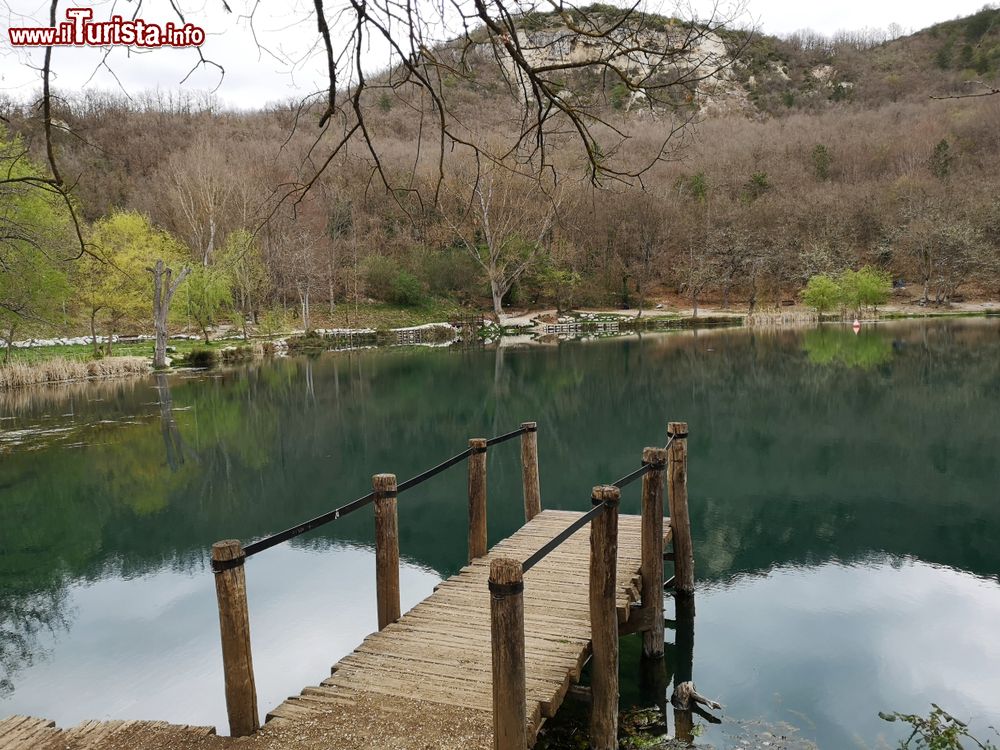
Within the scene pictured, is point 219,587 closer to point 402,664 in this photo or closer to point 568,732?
point 402,664

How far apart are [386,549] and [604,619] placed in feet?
6.32

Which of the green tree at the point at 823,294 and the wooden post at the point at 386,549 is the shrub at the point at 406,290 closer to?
the green tree at the point at 823,294

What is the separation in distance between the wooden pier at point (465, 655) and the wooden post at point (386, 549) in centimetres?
1

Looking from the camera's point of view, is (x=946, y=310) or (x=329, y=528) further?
(x=946, y=310)

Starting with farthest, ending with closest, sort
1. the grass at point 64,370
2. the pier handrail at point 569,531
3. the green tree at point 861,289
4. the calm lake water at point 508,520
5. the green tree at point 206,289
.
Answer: the green tree at point 861,289, the green tree at point 206,289, the grass at point 64,370, the calm lake water at point 508,520, the pier handrail at point 569,531

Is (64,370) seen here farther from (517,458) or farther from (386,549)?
(386,549)

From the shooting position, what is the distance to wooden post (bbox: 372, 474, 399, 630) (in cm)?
599

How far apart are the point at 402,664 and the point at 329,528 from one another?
8.19 meters

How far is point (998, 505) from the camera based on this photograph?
41.3 ft

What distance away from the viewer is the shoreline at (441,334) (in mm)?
30097

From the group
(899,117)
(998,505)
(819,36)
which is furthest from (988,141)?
(998,505)

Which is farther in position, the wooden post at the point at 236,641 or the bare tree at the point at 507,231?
the bare tree at the point at 507,231

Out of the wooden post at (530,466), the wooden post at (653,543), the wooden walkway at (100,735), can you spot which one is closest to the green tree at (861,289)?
the wooden post at (530,466)

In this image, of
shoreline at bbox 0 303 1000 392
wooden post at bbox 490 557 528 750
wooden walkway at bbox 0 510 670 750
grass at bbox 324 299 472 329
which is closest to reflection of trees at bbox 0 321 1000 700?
shoreline at bbox 0 303 1000 392
